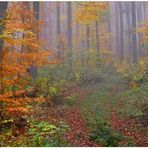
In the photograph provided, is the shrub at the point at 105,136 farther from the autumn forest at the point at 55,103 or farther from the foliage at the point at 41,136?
the foliage at the point at 41,136

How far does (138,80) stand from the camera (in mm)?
20906

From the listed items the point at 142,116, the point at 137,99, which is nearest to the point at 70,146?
the point at 142,116

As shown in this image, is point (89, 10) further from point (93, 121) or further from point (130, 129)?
point (130, 129)

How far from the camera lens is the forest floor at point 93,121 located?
10977 mm

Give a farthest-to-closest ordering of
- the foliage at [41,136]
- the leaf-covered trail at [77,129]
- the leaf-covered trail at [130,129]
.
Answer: the leaf-covered trail at [130,129] → the leaf-covered trail at [77,129] → the foliage at [41,136]

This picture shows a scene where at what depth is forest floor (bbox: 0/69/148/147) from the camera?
11.0 metres

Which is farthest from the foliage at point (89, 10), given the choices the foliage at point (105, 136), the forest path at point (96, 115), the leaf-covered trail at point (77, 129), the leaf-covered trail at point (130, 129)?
the foliage at point (105, 136)

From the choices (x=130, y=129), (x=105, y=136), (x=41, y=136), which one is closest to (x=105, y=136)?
(x=105, y=136)

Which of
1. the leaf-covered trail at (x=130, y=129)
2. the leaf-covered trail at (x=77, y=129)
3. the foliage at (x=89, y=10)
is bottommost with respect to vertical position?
the leaf-covered trail at (x=130, y=129)

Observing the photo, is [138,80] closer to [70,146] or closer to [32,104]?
[32,104]

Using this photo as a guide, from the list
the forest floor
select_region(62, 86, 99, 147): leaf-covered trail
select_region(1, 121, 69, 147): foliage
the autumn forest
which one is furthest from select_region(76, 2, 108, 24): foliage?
select_region(1, 121, 69, 147): foliage

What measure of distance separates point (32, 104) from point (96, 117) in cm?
306

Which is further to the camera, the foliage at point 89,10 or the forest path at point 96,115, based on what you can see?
the foliage at point 89,10

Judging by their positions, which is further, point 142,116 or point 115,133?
point 142,116
